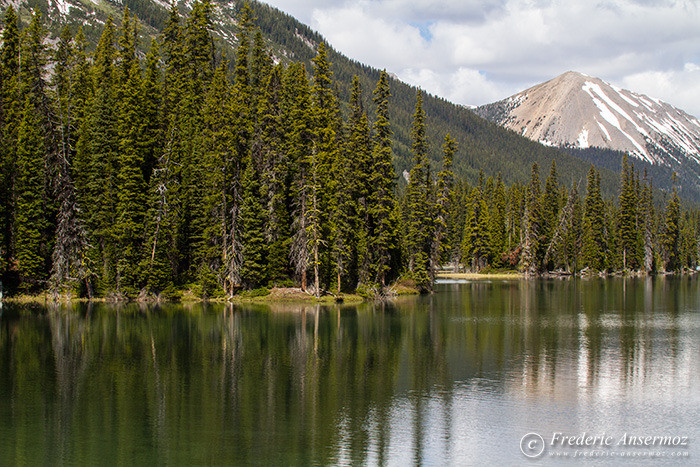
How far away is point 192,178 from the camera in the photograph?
248 ft

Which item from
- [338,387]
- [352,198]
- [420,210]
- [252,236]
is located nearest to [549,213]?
[420,210]

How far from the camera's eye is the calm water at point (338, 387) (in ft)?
74.8

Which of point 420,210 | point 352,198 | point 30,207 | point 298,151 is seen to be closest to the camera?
point 30,207

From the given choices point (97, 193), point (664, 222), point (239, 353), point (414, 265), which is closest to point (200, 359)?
point (239, 353)

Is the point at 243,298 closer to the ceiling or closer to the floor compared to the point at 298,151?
closer to the floor

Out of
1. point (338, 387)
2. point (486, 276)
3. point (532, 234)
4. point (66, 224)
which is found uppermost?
point (532, 234)

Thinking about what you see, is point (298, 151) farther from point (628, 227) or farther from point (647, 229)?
point (647, 229)

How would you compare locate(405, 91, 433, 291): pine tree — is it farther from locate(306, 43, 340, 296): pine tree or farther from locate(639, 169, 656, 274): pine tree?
locate(639, 169, 656, 274): pine tree

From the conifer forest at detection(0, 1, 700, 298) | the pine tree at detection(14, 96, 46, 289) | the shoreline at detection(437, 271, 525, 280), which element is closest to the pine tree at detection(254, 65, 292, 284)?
the conifer forest at detection(0, 1, 700, 298)

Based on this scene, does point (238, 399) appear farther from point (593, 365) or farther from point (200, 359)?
point (593, 365)

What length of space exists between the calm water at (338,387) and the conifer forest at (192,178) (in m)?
13.7

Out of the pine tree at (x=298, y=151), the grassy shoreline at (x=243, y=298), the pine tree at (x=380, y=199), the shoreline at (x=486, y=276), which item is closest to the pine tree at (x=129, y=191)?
the grassy shoreline at (x=243, y=298)

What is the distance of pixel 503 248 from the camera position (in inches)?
5364

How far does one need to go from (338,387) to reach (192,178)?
163ft
